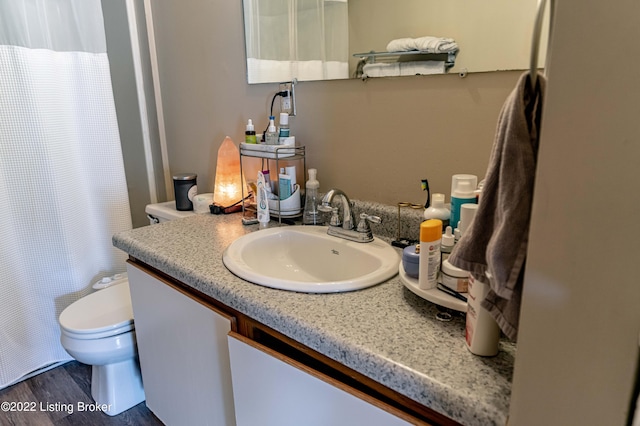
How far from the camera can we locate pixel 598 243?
1.33 ft

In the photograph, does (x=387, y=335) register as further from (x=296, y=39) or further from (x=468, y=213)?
(x=296, y=39)

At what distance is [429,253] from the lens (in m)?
0.75

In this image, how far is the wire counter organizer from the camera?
4.37 ft

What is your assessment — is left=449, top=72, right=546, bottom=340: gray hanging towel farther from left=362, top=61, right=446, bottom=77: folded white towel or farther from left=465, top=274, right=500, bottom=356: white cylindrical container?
left=362, top=61, right=446, bottom=77: folded white towel

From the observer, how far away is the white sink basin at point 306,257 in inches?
39.3

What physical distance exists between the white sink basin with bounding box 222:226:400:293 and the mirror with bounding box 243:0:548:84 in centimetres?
47

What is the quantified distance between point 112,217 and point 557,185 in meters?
1.95

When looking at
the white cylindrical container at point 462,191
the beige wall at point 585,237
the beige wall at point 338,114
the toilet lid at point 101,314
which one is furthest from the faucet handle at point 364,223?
the toilet lid at point 101,314

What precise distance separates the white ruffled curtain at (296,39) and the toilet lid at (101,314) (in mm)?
981

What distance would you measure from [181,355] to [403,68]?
3.16ft

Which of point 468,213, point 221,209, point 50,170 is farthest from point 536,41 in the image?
point 50,170

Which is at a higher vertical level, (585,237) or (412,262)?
(585,237)

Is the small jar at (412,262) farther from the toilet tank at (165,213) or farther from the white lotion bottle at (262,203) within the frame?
the toilet tank at (165,213)

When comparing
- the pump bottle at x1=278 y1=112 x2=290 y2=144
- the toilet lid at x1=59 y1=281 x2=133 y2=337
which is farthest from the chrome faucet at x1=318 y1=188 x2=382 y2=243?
the toilet lid at x1=59 y1=281 x2=133 y2=337
